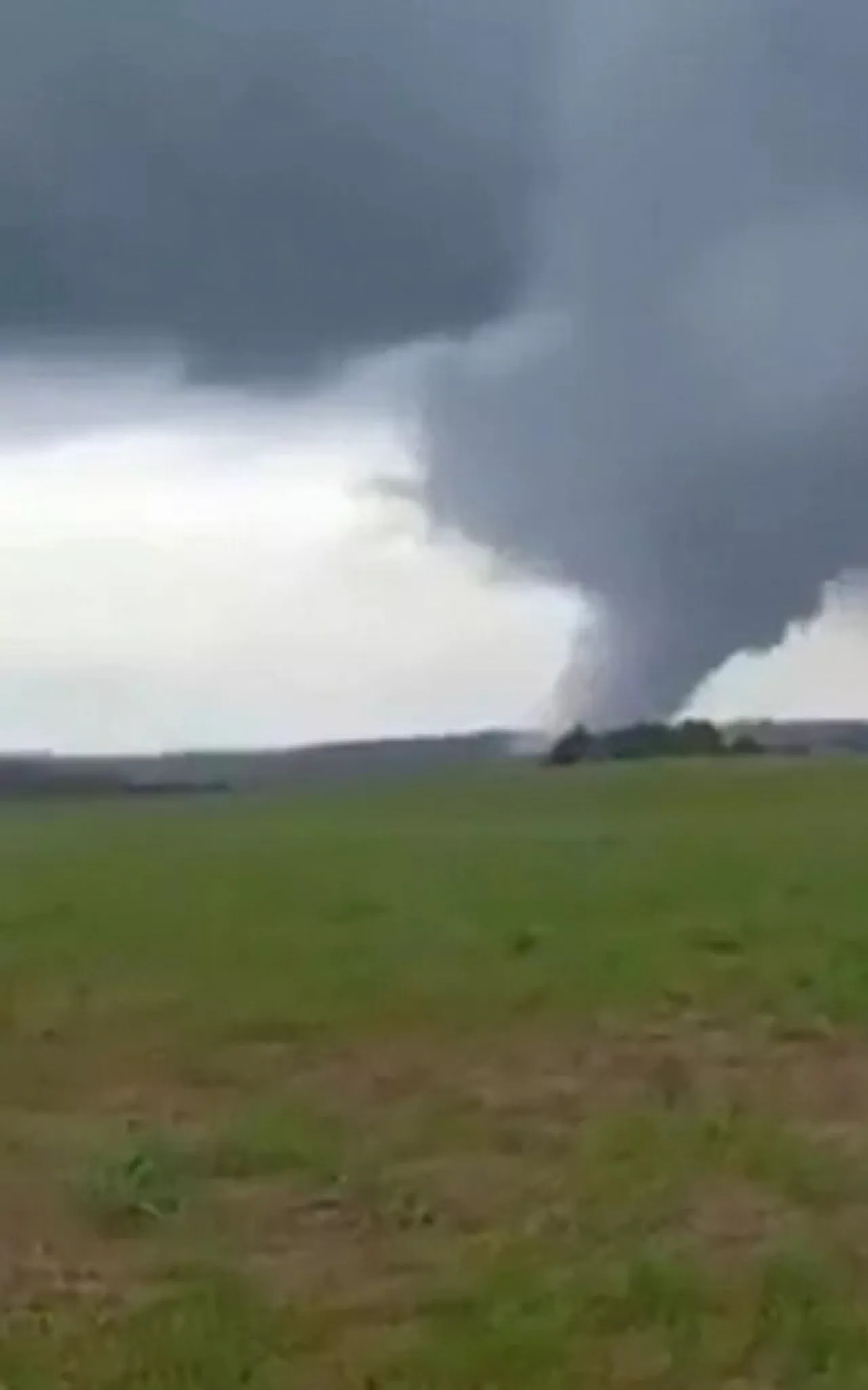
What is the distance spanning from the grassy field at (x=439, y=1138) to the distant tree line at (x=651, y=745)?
109m

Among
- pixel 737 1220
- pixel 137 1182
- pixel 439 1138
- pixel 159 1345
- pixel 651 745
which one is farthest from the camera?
pixel 651 745

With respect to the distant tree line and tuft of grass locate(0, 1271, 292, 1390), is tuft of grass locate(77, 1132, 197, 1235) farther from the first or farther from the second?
the distant tree line

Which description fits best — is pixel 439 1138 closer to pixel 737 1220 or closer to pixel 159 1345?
pixel 737 1220

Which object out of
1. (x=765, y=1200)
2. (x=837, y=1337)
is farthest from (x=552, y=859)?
(x=837, y=1337)

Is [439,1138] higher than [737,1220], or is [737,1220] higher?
[439,1138]

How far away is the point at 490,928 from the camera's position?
27484 millimetres

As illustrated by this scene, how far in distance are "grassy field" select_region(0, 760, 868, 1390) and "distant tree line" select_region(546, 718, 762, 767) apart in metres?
109

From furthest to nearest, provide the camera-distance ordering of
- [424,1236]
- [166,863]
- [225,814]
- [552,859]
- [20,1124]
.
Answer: [225,814] < [166,863] < [552,859] < [20,1124] < [424,1236]

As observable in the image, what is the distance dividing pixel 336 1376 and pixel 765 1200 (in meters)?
3.57

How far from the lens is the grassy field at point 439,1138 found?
10.7 meters

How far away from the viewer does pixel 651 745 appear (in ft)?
493

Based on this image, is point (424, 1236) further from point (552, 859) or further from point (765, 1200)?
point (552, 859)

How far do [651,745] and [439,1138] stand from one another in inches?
5344

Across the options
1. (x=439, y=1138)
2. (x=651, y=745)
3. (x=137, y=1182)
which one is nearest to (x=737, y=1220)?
(x=439, y=1138)
